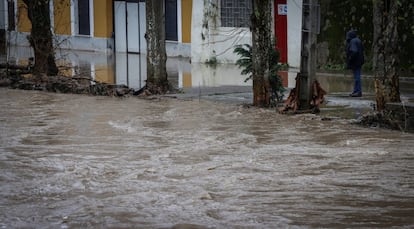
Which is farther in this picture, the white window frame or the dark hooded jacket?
the white window frame

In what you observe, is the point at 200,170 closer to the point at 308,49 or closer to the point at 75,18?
the point at 308,49

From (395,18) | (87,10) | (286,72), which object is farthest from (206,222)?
(87,10)

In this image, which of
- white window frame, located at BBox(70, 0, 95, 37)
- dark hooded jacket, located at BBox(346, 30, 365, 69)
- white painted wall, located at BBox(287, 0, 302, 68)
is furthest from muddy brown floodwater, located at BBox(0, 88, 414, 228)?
white window frame, located at BBox(70, 0, 95, 37)

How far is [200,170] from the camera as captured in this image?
31.2ft

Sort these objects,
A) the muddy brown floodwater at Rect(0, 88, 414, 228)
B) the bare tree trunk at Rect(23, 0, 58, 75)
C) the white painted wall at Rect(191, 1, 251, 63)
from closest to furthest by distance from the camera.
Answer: the muddy brown floodwater at Rect(0, 88, 414, 228) < the bare tree trunk at Rect(23, 0, 58, 75) < the white painted wall at Rect(191, 1, 251, 63)

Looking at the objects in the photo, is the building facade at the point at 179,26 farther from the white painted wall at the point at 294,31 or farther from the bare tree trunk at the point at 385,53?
the bare tree trunk at the point at 385,53

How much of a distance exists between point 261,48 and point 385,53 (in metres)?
3.08

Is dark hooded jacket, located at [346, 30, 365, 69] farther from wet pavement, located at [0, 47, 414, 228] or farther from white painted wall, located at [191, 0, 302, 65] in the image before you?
white painted wall, located at [191, 0, 302, 65]

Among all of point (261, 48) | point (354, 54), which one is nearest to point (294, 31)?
point (354, 54)

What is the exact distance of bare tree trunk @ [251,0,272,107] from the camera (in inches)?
597

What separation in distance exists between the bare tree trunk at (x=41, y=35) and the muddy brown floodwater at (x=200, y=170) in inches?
194

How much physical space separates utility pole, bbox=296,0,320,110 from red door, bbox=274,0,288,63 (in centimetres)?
1130

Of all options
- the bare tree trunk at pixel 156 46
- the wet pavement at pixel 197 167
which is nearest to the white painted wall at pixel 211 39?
the bare tree trunk at pixel 156 46

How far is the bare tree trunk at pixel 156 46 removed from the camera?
17766 mm
